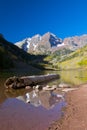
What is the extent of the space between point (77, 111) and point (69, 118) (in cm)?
253

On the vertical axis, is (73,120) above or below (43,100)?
below

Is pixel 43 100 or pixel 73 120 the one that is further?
pixel 43 100

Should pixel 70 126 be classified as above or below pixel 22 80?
below

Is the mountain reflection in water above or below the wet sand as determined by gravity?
above

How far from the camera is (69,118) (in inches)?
696

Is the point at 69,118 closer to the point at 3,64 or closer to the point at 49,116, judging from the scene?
the point at 49,116

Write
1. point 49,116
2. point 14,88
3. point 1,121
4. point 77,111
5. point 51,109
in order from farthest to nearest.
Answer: point 14,88 → point 51,109 → point 77,111 → point 49,116 → point 1,121

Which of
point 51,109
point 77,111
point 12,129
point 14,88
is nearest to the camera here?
point 12,129

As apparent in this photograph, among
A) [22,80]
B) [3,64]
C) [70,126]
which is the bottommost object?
[70,126]

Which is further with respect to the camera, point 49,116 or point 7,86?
point 7,86

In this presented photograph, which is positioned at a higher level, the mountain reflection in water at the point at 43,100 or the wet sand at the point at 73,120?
the mountain reflection in water at the point at 43,100

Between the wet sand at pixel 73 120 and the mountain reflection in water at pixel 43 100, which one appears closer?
the wet sand at pixel 73 120

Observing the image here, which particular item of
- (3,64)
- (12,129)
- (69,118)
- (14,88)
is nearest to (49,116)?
(69,118)

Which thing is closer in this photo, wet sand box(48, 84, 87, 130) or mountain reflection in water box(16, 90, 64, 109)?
wet sand box(48, 84, 87, 130)
